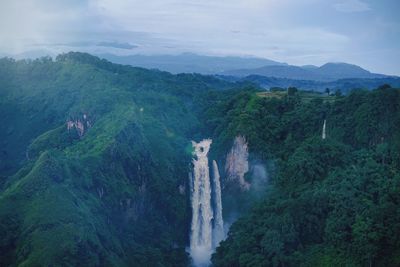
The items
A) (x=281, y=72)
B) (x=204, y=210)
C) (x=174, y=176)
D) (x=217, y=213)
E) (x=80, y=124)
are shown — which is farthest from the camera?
(x=281, y=72)

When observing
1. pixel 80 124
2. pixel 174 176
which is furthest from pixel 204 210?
pixel 80 124

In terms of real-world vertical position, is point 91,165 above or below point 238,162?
above

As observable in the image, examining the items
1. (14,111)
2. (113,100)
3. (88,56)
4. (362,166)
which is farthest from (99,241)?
(88,56)

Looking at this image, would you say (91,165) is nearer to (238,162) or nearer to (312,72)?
(238,162)

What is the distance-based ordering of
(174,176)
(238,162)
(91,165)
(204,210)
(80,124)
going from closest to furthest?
1. (91,165)
2. (174,176)
3. (204,210)
4. (238,162)
5. (80,124)

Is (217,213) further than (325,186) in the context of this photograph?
Yes

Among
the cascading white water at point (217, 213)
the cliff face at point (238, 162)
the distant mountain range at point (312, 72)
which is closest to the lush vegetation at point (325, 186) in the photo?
the cliff face at point (238, 162)

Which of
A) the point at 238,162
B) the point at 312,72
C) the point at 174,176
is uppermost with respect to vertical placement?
the point at 312,72

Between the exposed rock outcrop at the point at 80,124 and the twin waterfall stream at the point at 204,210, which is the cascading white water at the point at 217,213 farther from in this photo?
the exposed rock outcrop at the point at 80,124

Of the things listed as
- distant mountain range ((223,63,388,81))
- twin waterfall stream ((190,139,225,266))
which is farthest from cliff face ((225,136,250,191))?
distant mountain range ((223,63,388,81))
